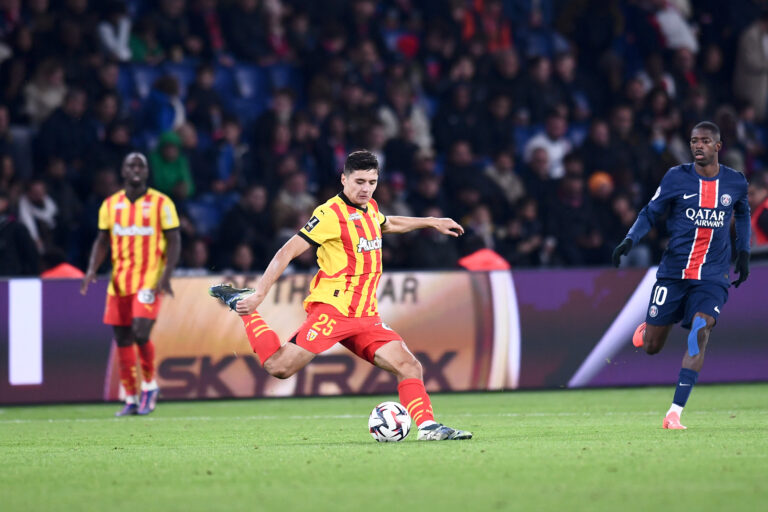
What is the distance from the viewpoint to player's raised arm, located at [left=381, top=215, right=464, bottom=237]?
28.0 feet

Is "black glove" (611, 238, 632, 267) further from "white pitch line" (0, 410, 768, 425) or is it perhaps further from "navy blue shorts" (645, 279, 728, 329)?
"white pitch line" (0, 410, 768, 425)

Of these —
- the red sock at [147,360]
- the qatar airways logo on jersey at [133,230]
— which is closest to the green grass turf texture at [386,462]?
the red sock at [147,360]

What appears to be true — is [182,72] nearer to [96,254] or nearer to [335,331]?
[96,254]

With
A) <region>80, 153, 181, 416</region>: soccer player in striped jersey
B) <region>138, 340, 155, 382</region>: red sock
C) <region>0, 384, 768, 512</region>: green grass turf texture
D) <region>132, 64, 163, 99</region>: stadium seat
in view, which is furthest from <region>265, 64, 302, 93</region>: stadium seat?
<region>0, 384, 768, 512</region>: green grass turf texture

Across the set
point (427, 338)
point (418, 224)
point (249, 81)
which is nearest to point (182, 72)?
A: point (249, 81)

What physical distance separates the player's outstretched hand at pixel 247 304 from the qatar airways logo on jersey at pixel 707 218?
3.22 m

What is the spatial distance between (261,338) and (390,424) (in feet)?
3.25

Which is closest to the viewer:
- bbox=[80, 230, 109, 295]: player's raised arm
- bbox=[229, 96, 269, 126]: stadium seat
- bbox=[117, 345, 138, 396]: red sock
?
bbox=[80, 230, 109, 295]: player's raised arm

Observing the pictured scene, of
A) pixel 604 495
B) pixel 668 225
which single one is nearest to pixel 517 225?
pixel 668 225

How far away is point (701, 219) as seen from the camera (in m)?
9.21

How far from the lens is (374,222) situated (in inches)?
329

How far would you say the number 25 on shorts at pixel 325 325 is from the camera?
27.1 feet

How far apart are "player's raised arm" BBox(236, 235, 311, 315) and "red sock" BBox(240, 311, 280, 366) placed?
17 cm

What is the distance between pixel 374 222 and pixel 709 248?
2.50 metres
